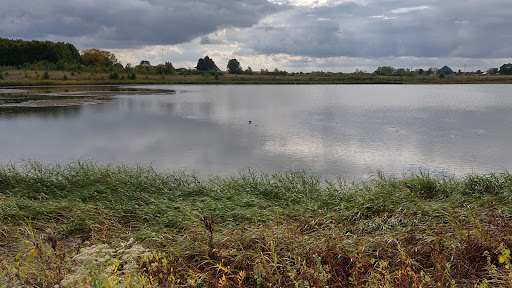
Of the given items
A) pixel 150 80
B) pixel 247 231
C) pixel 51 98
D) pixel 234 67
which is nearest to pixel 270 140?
pixel 247 231

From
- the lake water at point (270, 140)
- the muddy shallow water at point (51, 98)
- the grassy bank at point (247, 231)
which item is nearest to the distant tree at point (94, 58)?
the muddy shallow water at point (51, 98)

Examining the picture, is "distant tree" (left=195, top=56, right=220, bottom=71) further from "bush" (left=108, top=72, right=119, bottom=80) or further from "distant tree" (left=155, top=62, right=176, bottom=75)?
"bush" (left=108, top=72, right=119, bottom=80)

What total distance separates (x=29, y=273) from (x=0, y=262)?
27 centimetres

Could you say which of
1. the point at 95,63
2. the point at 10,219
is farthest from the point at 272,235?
the point at 95,63

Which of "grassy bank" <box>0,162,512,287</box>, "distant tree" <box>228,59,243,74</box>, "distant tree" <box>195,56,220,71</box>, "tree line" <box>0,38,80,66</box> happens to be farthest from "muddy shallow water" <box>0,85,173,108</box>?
"distant tree" <box>195,56,220,71</box>

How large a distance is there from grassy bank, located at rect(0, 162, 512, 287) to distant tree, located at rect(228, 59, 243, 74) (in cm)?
6953

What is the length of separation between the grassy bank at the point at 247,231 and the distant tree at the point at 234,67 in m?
69.5

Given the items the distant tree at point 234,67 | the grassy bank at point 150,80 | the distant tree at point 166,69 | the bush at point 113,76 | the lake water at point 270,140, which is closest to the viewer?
the lake water at point 270,140

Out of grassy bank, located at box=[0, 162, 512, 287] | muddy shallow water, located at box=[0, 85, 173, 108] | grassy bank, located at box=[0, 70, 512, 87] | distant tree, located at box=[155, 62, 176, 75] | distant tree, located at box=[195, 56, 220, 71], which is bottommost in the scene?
grassy bank, located at box=[0, 162, 512, 287]

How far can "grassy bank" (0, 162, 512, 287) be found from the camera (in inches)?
127

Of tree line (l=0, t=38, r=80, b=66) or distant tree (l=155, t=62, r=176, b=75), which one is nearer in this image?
distant tree (l=155, t=62, r=176, b=75)

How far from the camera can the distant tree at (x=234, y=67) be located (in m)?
76.5

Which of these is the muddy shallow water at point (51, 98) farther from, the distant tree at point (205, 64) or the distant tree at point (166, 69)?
the distant tree at point (205, 64)

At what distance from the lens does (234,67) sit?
8188 centimetres
